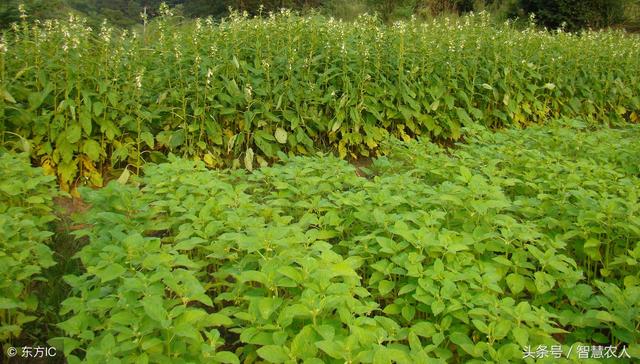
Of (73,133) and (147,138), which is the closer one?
(73,133)

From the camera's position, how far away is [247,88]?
183 inches

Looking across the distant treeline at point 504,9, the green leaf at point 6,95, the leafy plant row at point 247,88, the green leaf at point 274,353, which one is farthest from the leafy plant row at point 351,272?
the distant treeline at point 504,9

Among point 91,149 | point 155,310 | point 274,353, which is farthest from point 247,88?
point 274,353

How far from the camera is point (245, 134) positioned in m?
4.85

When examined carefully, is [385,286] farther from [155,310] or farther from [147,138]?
[147,138]

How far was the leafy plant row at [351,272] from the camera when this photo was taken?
74.2 inches

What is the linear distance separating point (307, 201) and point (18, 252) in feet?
5.11

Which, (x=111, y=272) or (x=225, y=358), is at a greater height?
(x=111, y=272)

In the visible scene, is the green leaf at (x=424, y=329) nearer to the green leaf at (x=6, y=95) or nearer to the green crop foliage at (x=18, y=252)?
the green crop foliage at (x=18, y=252)

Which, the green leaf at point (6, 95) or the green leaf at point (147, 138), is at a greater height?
the green leaf at point (6, 95)

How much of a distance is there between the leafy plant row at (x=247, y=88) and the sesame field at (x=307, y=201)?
0.03m

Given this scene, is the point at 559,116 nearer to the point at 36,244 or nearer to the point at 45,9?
the point at 36,244

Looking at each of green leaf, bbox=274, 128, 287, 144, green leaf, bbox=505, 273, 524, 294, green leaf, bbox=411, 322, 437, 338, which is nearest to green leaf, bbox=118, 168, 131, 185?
green leaf, bbox=274, 128, 287, 144

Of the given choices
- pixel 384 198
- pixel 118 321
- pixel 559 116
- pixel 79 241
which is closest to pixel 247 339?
pixel 118 321
